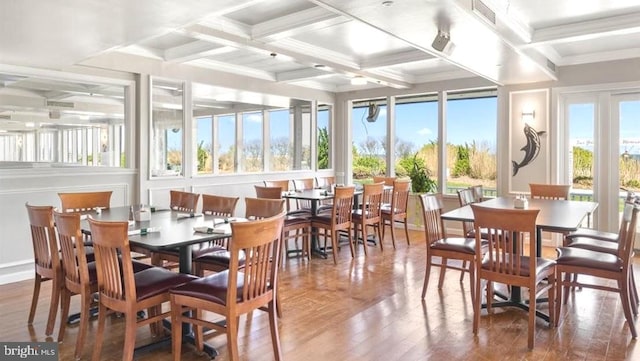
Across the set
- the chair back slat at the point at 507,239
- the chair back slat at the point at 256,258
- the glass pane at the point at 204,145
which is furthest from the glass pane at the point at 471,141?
the chair back slat at the point at 256,258

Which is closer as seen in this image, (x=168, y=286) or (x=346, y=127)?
(x=168, y=286)

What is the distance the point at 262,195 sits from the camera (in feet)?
17.8

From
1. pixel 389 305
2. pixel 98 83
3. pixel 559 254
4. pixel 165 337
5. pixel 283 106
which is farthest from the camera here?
pixel 283 106

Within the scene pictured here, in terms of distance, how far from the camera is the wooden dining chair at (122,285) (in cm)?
252

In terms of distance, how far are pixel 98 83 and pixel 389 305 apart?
4183 millimetres

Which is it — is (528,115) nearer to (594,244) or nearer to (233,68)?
(594,244)

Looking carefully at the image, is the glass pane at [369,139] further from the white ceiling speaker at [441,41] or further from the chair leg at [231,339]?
the chair leg at [231,339]

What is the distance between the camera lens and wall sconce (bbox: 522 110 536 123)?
21.4 ft

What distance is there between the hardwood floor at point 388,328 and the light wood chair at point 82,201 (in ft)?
2.75

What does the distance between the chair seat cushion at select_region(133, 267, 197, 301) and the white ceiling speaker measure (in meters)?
2.79

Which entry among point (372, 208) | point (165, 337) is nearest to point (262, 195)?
point (372, 208)

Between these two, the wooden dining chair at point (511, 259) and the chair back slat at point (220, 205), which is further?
the chair back slat at point (220, 205)

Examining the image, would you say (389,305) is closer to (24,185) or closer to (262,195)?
(262,195)

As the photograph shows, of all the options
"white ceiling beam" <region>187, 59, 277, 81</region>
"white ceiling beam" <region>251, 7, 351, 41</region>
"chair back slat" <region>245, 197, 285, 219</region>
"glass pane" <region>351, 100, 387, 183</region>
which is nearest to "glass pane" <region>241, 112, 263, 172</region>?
"white ceiling beam" <region>187, 59, 277, 81</region>
